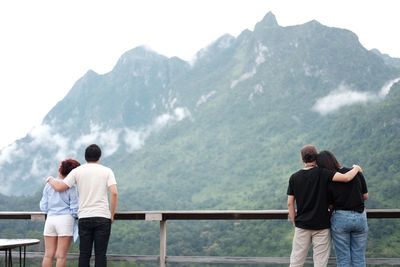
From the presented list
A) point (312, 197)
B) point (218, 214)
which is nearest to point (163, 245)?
point (218, 214)

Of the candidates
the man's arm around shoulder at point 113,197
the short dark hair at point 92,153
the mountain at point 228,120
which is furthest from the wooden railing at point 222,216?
the mountain at point 228,120

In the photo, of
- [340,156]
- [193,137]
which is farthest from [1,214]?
[193,137]

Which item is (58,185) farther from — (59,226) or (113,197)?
(113,197)

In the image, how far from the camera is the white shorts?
432 centimetres

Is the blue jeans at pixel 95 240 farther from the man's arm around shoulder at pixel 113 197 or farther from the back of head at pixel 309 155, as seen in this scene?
the back of head at pixel 309 155

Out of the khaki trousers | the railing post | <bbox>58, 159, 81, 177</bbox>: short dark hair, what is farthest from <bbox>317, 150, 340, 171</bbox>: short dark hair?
<bbox>58, 159, 81, 177</bbox>: short dark hair

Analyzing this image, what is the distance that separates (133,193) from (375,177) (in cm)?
4311

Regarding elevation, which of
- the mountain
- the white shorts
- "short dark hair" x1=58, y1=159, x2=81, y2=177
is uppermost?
the mountain

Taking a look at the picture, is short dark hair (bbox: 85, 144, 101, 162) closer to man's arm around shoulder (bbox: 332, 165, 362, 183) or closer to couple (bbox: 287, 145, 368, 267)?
couple (bbox: 287, 145, 368, 267)

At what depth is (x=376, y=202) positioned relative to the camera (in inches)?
1585

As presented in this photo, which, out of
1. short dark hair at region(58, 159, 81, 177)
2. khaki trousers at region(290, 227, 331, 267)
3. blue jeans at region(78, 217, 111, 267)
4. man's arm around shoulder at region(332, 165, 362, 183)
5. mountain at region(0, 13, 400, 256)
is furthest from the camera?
mountain at region(0, 13, 400, 256)

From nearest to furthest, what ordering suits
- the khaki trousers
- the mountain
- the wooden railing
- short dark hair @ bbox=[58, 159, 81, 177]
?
the khaki trousers < the wooden railing < short dark hair @ bbox=[58, 159, 81, 177] < the mountain

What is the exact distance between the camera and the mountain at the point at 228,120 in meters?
76.9

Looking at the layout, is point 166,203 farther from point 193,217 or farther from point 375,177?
point 193,217
